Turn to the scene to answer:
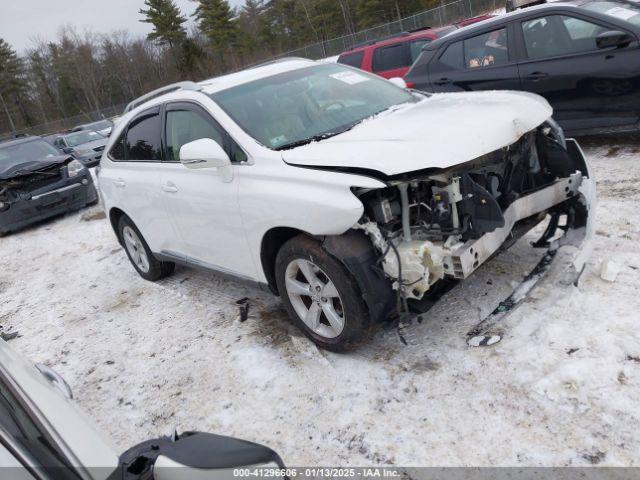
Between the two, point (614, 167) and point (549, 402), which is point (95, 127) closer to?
point (614, 167)

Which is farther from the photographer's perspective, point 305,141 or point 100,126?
point 100,126

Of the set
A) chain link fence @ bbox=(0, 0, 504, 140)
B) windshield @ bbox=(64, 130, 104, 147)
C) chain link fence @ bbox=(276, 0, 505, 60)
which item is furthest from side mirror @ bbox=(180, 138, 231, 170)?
chain link fence @ bbox=(276, 0, 505, 60)

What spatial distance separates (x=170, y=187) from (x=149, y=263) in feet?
4.79

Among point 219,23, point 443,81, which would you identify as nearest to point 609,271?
point 443,81

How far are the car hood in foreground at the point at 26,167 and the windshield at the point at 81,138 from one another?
7875 mm

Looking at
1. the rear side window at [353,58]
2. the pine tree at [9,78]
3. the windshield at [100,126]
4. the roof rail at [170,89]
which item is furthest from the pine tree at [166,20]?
the roof rail at [170,89]

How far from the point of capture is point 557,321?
3.27 metres

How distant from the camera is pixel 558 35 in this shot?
236 inches

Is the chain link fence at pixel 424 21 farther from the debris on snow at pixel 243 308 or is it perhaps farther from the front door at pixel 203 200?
the debris on snow at pixel 243 308

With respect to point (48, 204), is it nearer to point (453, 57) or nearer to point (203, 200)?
point (203, 200)

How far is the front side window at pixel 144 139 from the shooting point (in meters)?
4.65

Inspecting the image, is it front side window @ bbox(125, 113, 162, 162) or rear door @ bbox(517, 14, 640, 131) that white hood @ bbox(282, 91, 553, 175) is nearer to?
front side window @ bbox(125, 113, 162, 162)

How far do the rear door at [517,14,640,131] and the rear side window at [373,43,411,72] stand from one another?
4997 mm

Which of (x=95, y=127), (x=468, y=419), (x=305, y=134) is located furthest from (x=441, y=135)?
(x=95, y=127)
